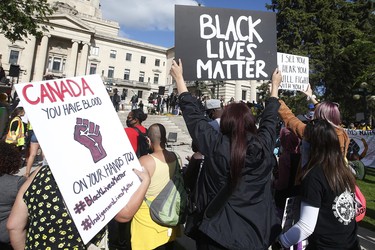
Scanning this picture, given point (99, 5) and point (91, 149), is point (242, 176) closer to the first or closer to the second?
point (91, 149)

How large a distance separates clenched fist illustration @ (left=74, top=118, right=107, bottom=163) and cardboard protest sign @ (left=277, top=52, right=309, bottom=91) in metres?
3.23

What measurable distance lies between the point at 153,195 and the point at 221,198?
1026 mm

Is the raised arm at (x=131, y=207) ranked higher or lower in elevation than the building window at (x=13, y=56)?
lower

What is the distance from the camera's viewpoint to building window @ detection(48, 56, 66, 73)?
166 ft

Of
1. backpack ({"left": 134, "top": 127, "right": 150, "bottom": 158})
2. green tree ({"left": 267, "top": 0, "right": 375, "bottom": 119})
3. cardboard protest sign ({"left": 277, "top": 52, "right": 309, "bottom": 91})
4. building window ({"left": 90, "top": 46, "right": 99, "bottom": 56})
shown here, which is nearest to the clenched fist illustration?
backpack ({"left": 134, "top": 127, "right": 150, "bottom": 158})

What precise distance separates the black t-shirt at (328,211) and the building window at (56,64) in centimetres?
5505

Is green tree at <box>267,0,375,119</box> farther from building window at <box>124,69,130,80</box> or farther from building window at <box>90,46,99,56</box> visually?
building window at <box>124,69,130,80</box>

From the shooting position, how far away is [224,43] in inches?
102

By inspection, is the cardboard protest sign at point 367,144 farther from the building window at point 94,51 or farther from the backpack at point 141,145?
the building window at point 94,51

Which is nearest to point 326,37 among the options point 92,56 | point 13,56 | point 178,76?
point 178,76

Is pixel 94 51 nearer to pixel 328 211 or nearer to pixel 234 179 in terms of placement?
pixel 234 179

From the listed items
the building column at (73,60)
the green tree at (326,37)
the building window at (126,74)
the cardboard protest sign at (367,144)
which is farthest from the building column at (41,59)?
the cardboard protest sign at (367,144)

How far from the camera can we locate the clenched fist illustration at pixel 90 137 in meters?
1.59

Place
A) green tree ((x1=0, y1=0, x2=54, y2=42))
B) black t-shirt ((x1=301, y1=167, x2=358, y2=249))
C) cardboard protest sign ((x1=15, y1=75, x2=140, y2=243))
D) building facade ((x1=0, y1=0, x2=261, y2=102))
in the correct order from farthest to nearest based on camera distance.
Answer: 1. building facade ((x1=0, y1=0, x2=261, y2=102))
2. green tree ((x1=0, y1=0, x2=54, y2=42))
3. black t-shirt ((x1=301, y1=167, x2=358, y2=249))
4. cardboard protest sign ((x1=15, y1=75, x2=140, y2=243))
